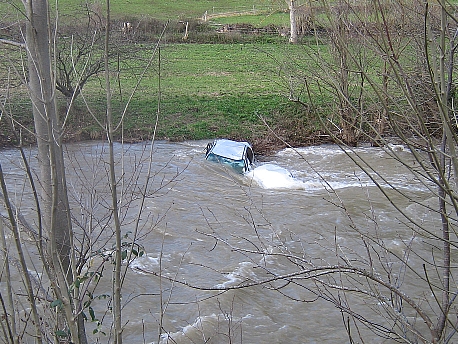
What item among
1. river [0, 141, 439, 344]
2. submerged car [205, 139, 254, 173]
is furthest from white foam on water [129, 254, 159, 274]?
submerged car [205, 139, 254, 173]

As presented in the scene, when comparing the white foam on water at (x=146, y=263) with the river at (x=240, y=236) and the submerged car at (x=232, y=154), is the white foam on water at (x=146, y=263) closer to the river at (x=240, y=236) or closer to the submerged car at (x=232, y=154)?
the river at (x=240, y=236)

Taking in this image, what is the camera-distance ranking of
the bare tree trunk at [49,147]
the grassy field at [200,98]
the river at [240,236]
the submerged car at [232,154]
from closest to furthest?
1. the bare tree trunk at [49,147]
2. the river at [240,236]
3. the submerged car at [232,154]
4. the grassy field at [200,98]

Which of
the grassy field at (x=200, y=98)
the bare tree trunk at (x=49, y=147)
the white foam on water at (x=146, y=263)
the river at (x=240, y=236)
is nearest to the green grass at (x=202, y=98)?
the grassy field at (x=200, y=98)

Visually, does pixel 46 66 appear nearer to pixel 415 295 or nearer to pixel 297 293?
pixel 297 293

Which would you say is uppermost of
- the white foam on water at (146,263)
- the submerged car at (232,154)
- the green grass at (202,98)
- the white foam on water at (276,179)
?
the green grass at (202,98)

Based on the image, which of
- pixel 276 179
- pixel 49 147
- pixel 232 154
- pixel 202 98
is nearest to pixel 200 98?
pixel 202 98

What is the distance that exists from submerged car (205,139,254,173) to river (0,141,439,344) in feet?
0.78

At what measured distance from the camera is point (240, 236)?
27.3 feet

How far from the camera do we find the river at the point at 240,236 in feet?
19.3

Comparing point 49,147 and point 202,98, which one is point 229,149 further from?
point 49,147

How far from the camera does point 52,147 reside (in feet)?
8.18

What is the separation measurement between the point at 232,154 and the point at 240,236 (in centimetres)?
537

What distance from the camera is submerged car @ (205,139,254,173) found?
13.3 metres

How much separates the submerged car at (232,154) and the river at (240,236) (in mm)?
237
